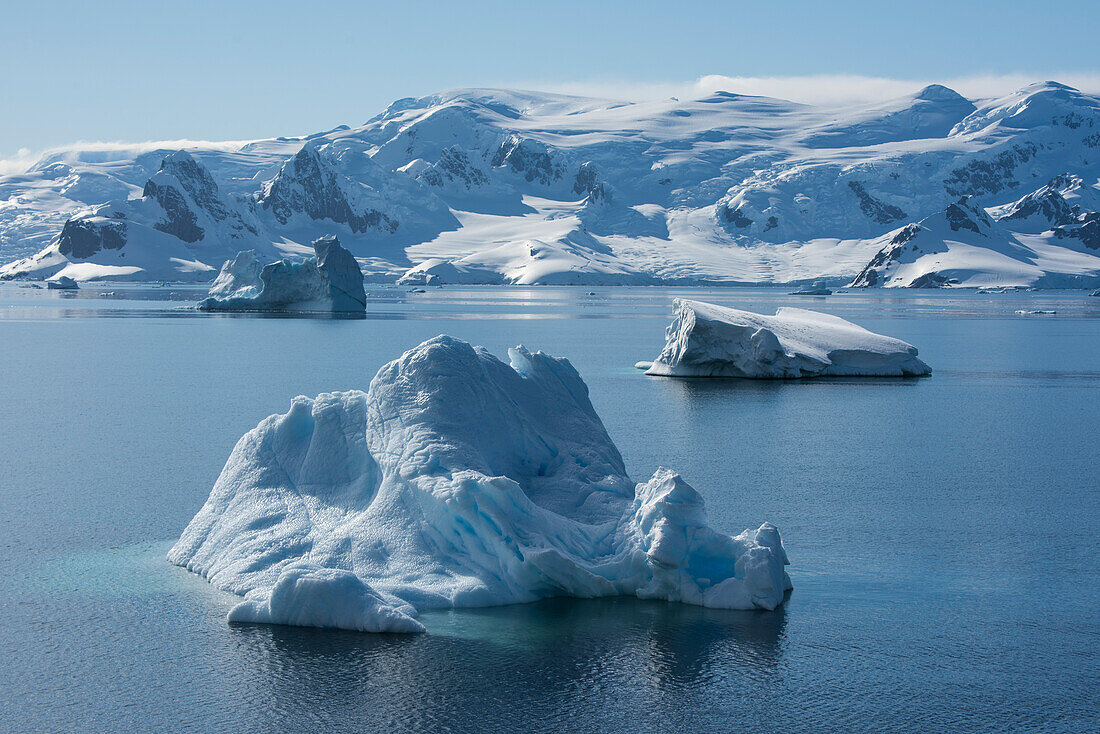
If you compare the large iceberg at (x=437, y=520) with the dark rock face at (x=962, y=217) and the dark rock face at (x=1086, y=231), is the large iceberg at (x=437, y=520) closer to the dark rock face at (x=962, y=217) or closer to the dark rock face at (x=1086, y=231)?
the dark rock face at (x=962, y=217)

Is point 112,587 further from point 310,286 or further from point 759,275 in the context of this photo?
point 759,275

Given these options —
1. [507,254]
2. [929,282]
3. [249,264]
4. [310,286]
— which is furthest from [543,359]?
[507,254]

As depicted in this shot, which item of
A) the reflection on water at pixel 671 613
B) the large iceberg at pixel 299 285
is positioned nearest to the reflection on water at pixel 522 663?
the reflection on water at pixel 671 613

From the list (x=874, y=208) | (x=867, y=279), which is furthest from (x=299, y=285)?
(x=874, y=208)

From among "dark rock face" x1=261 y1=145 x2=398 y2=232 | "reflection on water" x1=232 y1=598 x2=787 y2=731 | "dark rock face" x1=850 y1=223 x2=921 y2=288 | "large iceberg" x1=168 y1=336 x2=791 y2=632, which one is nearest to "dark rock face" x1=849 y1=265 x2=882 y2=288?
"dark rock face" x1=850 y1=223 x2=921 y2=288

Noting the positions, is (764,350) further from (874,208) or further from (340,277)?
(874,208)

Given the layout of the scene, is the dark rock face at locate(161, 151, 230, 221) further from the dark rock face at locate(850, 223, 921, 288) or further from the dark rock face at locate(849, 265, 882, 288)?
the dark rock face at locate(850, 223, 921, 288)
